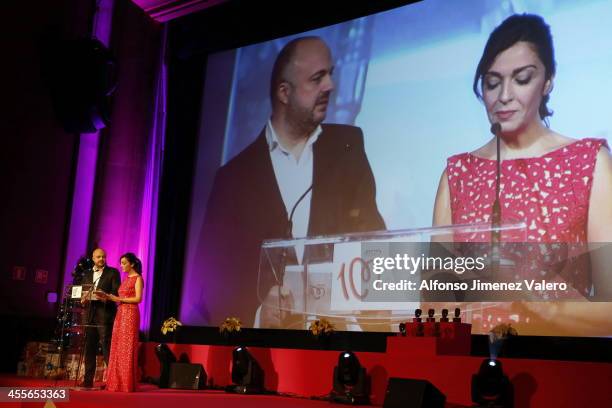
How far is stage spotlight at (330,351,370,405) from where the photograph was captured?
513 cm

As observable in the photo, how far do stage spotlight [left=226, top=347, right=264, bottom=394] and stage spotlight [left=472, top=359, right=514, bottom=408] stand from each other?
7.41 ft

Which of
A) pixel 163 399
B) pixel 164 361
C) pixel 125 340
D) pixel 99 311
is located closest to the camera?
pixel 163 399

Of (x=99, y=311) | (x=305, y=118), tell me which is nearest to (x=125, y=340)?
(x=99, y=311)

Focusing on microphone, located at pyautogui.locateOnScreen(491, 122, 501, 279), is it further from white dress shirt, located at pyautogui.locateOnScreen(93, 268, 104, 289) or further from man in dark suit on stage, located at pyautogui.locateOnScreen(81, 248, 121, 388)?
white dress shirt, located at pyautogui.locateOnScreen(93, 268, 104, 289)

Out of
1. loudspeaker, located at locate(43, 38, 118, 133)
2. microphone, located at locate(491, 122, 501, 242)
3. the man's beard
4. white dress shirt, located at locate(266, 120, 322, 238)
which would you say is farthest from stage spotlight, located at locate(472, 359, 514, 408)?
loudspeaker, located at locate(43, 38, 118, 133)

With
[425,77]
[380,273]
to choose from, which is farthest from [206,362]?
[425,77]

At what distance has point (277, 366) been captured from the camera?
597 cm

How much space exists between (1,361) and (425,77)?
210 inches

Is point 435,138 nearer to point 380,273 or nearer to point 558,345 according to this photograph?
point 380,273

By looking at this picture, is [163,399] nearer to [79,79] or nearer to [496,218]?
A: [496,218]

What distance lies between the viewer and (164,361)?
6453 millimetres

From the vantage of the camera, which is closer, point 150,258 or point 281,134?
point 281,134

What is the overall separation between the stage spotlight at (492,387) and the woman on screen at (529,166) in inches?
57.1

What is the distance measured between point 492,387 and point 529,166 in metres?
2.28
